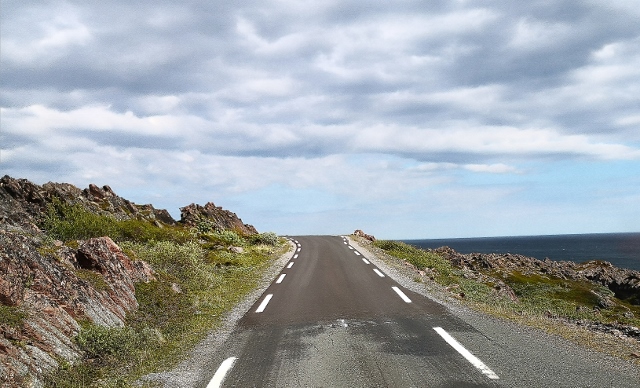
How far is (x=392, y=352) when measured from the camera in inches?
296

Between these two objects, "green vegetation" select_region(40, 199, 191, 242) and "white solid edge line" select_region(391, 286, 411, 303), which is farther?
"green vegetation" select_region(40, 199, 191, 242)

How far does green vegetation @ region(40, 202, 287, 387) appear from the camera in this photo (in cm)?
743

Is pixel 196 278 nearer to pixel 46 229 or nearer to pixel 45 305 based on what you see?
pixel 45 305

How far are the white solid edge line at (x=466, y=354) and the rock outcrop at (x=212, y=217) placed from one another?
38.7 m

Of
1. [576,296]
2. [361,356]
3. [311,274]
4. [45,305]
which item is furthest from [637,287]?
[45,305]

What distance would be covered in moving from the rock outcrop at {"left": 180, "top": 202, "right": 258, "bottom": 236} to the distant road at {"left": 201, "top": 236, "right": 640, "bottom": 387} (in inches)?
1391

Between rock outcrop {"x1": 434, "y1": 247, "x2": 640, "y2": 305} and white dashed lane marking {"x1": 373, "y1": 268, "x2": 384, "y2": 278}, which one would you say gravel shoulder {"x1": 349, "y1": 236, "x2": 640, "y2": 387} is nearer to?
white dashed lane marking {"x1": 373, "y1": 268, "x2": 384, "y2": 278}

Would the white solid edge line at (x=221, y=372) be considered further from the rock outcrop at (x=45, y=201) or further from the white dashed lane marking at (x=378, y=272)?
the rock outcrop at (x=45, y=201)

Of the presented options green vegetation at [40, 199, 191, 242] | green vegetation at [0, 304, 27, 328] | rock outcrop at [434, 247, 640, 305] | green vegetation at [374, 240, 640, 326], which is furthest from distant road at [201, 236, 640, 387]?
rock outcrop at [434, 247, 640, 305]

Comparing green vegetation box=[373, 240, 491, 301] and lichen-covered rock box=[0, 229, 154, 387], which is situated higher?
lichen-covered rock box=[0, 229, 154, 387]

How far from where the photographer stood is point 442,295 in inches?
550

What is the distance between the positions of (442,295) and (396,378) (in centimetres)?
835

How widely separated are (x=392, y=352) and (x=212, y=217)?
44.6m

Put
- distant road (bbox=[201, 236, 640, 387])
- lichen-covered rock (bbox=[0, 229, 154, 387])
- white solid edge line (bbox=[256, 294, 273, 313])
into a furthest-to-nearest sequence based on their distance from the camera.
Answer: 1. white solid edge line (bbox=[256, 294, 273, 313])
2. lichen-covered rock (bbox=[0, 229, 154, 387])
3. distant road (bbox=[201, 236, 640, 387])
